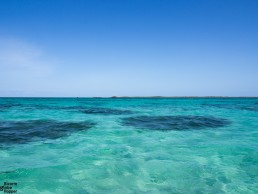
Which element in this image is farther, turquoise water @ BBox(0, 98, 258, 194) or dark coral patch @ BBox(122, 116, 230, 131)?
dark coral patch @ BBox(122, 116, 230, 131)

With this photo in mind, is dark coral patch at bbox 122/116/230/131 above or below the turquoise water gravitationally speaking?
above

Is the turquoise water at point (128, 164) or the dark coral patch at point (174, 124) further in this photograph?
the dark coral patch at point (174, 124)

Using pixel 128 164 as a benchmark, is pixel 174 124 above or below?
above

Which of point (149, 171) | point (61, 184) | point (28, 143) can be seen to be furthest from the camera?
point (28, 143)

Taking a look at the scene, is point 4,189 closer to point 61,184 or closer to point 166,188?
point 61,184

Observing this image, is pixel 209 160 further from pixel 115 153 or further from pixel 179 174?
pixel 115 153

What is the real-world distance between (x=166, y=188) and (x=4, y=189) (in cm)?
327

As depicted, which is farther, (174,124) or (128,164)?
(174,124)

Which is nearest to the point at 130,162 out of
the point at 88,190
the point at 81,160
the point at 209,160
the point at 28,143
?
the point at 81,160

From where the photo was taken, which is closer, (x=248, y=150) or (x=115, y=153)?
(x=115, y=153)

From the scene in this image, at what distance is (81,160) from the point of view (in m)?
6.21

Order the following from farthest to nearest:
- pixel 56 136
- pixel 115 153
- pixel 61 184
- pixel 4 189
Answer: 1. pixel 56 136
2. pixel 115 153
3. pixel 61 184
4. pixel 4 189

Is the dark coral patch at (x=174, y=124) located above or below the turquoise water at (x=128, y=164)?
above

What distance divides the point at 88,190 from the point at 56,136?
5504 millimetres
